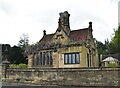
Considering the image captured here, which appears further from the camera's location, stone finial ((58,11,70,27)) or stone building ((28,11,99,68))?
stone finial ((58,11,70,27))

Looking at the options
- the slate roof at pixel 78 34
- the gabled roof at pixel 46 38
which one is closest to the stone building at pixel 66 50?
the slate roof at pixel 78 34

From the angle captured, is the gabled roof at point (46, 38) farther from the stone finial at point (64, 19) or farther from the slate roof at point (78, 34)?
the stone finial at point (64, 19)

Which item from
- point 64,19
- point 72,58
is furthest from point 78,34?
point 72,58

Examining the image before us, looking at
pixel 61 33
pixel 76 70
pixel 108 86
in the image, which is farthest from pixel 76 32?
pixel 108 86

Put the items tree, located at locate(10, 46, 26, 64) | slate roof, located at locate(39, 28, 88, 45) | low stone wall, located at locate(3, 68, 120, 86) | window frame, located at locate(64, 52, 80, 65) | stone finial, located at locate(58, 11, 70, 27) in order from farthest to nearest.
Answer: tree, located at locate(10, 46, 26, 64), stone finial, located at locate(58, 11, 70, 27), slate roof, located at locate(39, 28, 88, 45), window frame, located at locate(64, 52, 80, 65), low stone wall, located at locate(3, 68, 120, 86)

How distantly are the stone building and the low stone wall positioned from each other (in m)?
6.48

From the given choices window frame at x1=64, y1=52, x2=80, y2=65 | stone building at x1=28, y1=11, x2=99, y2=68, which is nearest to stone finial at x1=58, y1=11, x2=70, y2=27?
stone building at x1=28, y1=11, x2=99, y2=68

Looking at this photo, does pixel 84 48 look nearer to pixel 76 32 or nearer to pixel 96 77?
pixel 76 32

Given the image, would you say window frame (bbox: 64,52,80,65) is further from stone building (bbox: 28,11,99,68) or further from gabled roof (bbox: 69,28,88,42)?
gabled roof (bbox: 69,28,88,42)

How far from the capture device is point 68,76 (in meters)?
28.3

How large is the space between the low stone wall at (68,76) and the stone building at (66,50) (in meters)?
6.48

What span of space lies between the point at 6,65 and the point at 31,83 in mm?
5629

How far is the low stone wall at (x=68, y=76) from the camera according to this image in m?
25.8

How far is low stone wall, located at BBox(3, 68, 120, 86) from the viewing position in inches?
1016
